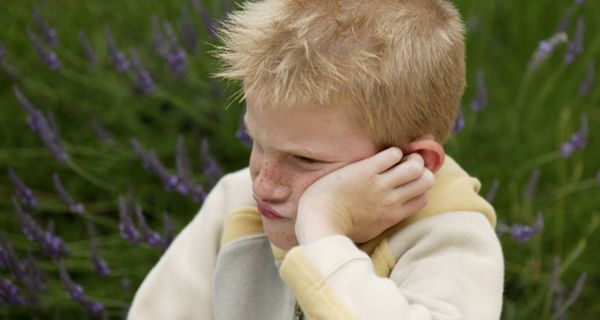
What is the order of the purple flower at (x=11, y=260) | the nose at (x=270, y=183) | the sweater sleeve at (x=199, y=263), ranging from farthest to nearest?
the purple flower at (x=11, y=260)
the sweater sleeve at (x=199, y=263)
the nose at (x=270, y=183)

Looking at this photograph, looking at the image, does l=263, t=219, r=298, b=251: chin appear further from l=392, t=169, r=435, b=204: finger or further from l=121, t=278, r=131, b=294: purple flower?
l=121, t=278, r=131, b=294: purple flower

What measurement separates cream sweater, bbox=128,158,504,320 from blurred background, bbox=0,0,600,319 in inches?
14.5

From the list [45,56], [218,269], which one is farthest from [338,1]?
[45,56]

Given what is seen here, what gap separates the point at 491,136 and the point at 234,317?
1.31 m

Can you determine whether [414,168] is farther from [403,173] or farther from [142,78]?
Result: [142,78]

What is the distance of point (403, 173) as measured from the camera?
1735 millimetres

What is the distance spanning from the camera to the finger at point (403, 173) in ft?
5.69

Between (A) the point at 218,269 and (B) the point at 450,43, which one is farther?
(A) the point at 218,269

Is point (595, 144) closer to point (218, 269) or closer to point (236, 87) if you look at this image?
point (236, 87)

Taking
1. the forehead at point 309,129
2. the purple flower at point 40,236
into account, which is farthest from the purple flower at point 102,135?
the forehead at point 309,129

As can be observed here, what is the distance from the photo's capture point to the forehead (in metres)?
1.70

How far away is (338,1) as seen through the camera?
1.77 meters

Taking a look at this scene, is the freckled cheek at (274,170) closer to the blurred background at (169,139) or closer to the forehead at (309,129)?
the forehead at (309,129)

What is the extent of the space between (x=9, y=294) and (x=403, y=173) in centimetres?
116
